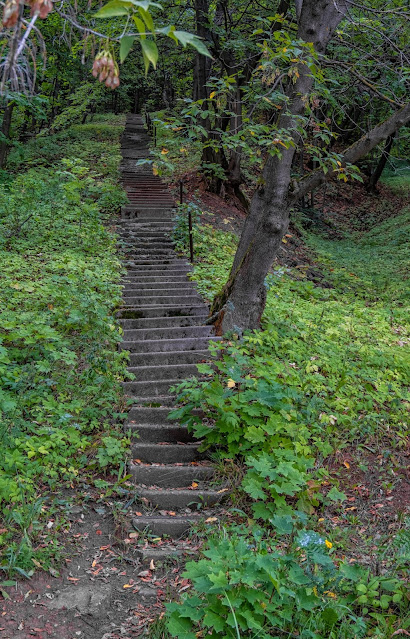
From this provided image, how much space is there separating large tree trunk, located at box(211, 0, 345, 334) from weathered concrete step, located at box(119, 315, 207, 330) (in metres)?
0.62

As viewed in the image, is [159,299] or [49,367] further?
[159,299]

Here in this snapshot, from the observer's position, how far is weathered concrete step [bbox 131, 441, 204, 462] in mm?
4934

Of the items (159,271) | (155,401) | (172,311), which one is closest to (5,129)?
(159,271)

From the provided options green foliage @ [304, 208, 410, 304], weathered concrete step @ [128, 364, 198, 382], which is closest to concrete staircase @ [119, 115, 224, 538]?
weathered concrete step @ [128, 364, 198, 382]

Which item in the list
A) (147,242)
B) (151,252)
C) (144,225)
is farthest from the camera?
(144,225)

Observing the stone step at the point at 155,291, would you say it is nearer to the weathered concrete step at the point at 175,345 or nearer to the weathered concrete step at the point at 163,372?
the weathered concrete step at the point at 175,345

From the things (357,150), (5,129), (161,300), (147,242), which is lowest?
(161,300)

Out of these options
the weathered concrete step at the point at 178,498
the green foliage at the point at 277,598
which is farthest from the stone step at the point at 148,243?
the green foliage at the point at 277,598

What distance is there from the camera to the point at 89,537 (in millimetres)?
3984

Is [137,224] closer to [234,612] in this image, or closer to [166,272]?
[166,272]

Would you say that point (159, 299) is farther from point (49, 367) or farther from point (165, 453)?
point (165, 453)

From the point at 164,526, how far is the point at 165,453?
90cm

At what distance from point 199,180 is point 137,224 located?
12.9ft

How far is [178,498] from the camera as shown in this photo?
4480mm
